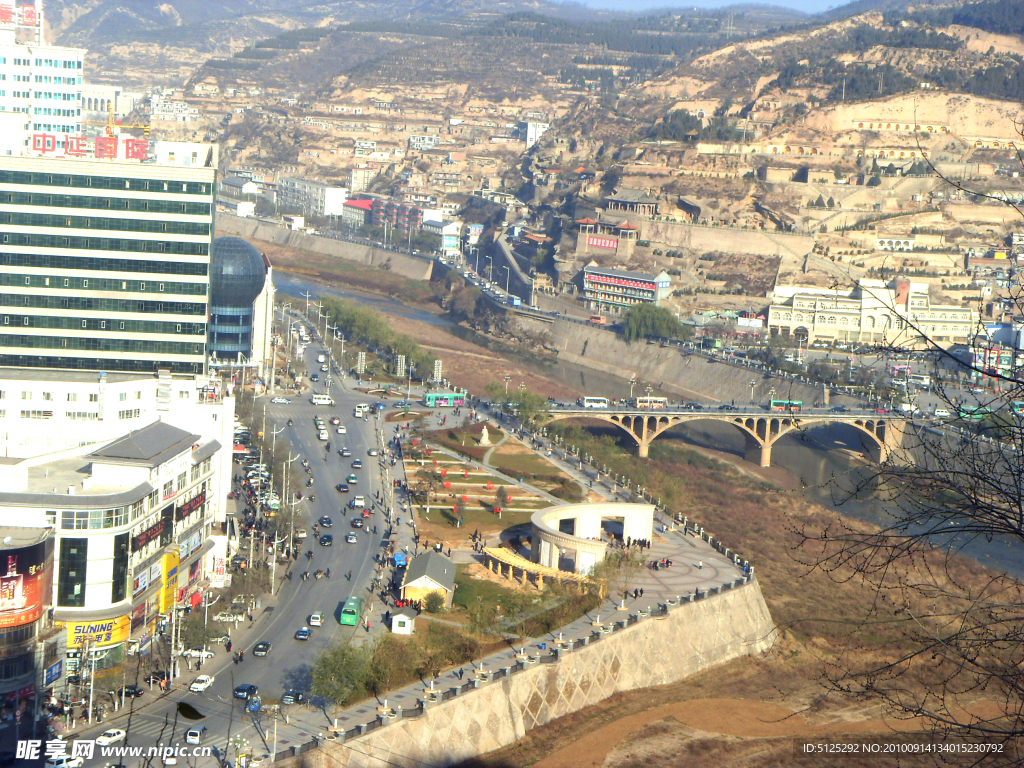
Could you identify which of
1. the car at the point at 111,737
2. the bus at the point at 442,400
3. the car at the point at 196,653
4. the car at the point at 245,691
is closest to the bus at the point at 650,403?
the bus at the point at 442,400

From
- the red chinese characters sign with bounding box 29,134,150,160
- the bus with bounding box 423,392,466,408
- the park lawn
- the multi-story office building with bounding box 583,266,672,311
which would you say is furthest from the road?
the multi-story office building with bounding box 583,266,672,311

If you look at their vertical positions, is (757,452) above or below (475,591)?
below

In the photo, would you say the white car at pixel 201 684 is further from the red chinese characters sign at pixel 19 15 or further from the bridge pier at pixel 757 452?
the red chinese characters sign at pixel 19 15

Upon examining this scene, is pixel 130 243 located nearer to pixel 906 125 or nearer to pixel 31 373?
pixel 31 373

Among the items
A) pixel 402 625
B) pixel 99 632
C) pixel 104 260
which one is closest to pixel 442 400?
pixel 104 260

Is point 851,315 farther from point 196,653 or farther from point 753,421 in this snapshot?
point 196,653

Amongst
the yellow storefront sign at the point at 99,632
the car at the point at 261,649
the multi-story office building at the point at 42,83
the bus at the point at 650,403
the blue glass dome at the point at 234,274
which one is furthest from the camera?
the multi-story office building at the point at 42,83
